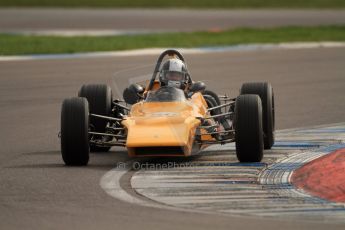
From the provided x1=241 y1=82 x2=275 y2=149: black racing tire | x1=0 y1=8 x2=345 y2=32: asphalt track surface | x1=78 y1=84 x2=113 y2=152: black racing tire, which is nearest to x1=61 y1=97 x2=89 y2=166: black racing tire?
x1=78 y1=84 x2=113 y2=152: black racing tire

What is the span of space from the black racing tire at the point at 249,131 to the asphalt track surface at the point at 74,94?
1.60 meters

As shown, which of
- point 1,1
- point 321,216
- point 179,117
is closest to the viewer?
point 321,216

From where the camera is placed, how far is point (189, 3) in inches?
2286

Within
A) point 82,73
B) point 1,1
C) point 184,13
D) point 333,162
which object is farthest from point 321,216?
point 1,1

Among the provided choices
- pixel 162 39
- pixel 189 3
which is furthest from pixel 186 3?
pixel 162 39

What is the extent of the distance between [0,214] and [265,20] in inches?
1451

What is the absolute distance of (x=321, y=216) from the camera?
11.0 meters

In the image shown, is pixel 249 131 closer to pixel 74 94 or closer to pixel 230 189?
pixel 230 189

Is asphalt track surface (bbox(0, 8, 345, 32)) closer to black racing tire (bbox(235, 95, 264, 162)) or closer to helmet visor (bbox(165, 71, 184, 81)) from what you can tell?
helmet visor (bbox(165, 71, 184, 81))

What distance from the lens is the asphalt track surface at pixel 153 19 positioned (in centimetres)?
4481

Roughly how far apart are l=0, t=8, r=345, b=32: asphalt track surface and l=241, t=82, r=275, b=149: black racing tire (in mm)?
27470

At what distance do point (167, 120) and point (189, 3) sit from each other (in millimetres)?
44119

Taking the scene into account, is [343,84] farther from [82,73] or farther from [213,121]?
[213,121]

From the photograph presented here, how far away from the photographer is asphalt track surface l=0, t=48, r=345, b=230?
36.1ft
